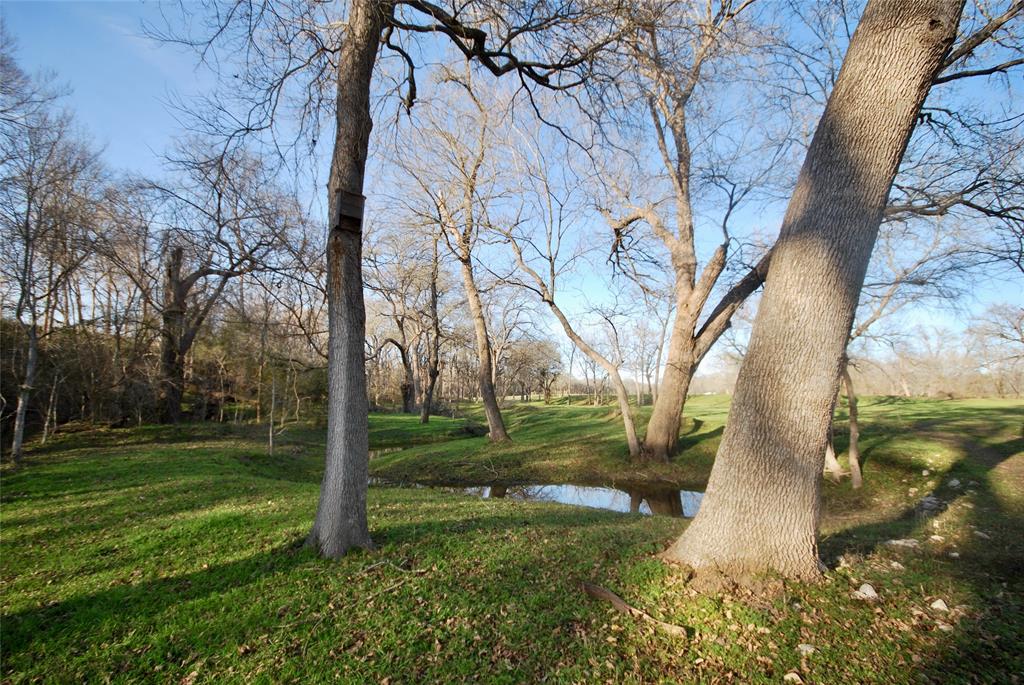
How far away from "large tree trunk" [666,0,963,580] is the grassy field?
1.43 feet

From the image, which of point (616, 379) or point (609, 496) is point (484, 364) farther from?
point (609, 496)

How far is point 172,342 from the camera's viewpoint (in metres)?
19.1

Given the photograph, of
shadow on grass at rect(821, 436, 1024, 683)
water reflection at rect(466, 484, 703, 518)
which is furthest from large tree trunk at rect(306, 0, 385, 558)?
water reflection at rect(466, 484, 703, 518)

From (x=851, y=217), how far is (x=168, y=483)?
1077 cm

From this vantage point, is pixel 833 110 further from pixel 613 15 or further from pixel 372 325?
pixel 372 325

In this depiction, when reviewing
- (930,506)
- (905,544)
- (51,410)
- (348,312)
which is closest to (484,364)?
(930,506)

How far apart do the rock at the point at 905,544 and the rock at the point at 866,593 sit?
2419 millimetres

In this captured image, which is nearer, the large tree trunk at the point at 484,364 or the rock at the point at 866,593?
the rock at the point at 866,593

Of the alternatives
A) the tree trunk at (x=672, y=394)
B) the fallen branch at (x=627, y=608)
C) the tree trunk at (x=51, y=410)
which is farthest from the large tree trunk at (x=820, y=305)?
the tree trunk at (x=51, y=410)

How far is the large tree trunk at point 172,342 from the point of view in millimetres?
18359

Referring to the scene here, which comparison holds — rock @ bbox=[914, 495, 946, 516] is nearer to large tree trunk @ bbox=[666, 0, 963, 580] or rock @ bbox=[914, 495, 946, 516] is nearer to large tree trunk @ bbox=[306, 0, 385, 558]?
→ large tree trunk @ bbox=[666, 0, 963, 580]

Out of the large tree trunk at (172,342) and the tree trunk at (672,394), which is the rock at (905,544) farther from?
the large tree trunk at (172,342)

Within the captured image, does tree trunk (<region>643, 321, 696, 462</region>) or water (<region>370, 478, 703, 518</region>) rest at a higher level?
tree trunk (<region>643, 321, 696, 462</region>)

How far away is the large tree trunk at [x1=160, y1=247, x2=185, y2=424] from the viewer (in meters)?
18.4
